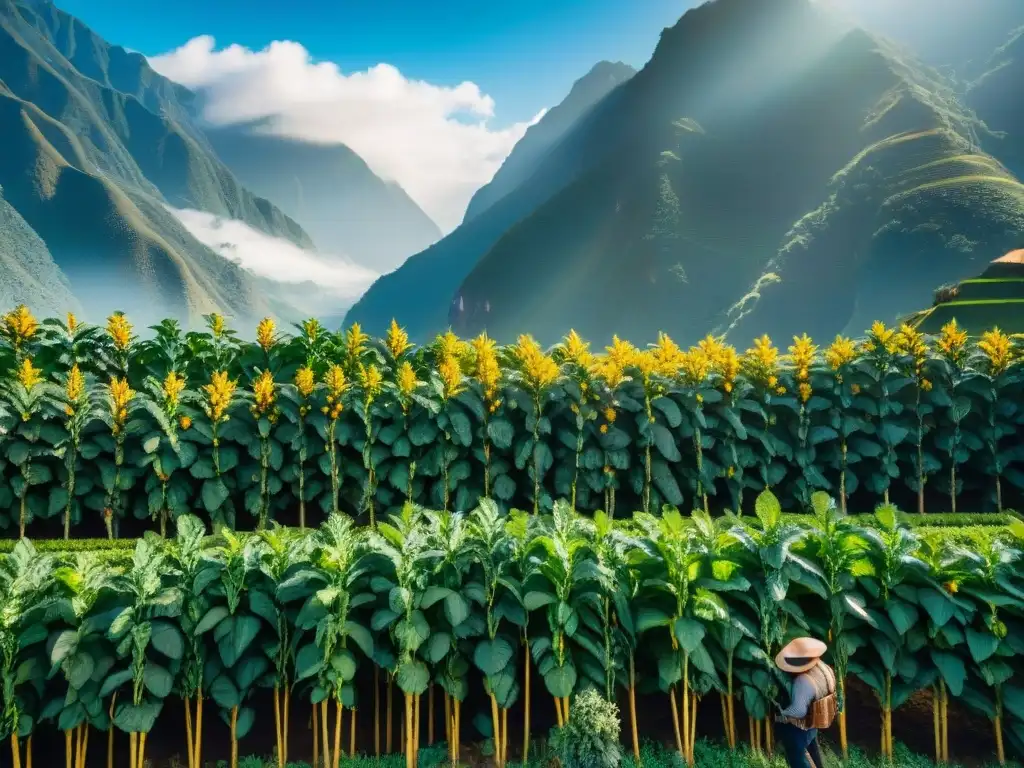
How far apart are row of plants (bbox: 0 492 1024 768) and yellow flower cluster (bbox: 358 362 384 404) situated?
2731 millimetres

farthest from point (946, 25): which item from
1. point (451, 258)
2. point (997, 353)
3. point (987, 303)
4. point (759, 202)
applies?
point (997, 353)

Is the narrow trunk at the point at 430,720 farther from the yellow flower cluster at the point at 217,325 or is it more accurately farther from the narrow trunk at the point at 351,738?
the yellow flower cluster at the point at 217,325

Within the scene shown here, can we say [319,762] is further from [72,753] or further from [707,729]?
[707,729]

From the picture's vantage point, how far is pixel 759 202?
364 feet

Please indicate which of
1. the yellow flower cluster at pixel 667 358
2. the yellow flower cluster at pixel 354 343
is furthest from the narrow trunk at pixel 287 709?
the yellow flower cluster at pixel 667 358

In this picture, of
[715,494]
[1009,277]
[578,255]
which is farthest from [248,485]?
[578,255]

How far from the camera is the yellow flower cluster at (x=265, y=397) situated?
612 cm

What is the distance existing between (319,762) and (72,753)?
3.80ft

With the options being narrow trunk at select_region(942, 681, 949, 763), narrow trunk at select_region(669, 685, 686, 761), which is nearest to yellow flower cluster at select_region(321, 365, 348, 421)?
narrow trunk at select_region(669, 685, 686, 761)

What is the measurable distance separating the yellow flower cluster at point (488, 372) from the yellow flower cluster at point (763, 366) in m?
2.47

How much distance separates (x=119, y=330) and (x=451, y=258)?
17967 cm

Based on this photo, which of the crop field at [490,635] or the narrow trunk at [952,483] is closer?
the crop field at [490,635]

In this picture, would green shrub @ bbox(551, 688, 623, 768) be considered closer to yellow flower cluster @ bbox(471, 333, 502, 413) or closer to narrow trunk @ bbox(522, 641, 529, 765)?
narrow trunk @ bbox(522, 641, 529, 765)

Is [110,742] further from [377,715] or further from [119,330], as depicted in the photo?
[119,330]
